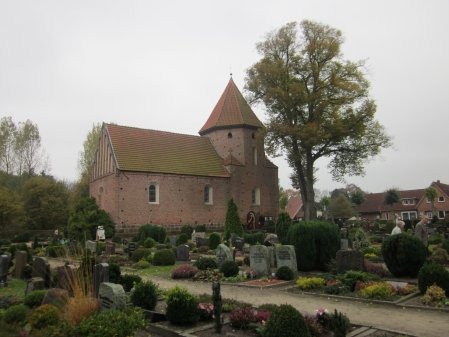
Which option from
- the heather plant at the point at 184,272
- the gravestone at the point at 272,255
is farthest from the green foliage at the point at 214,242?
the heather plant at the point at 184,272

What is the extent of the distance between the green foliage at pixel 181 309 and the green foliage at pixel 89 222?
70.5ft

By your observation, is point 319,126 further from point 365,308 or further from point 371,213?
point 371,213

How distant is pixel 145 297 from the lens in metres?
7.50

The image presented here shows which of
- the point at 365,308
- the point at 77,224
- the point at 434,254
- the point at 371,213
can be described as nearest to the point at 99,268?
the point at 365,308

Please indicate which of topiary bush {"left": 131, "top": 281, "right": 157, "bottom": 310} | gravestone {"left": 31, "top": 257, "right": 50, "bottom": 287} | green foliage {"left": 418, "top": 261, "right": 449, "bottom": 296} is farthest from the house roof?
green foliage {"left": 418, "top": 261, "right": 449, "bottom": 296}

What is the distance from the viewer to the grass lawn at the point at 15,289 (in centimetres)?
969

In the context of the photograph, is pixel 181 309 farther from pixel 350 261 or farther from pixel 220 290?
pixel 350 261

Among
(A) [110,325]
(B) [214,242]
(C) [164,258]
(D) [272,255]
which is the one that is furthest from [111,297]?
(B) [214,242]

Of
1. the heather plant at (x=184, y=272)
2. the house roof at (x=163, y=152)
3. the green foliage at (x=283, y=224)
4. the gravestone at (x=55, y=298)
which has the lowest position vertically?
the heather plant at (x=184, y=272)

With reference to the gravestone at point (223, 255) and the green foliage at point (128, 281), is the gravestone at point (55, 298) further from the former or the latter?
the gravestone at point (223, 255)

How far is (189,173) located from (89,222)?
9.12m

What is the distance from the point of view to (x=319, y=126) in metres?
29.1

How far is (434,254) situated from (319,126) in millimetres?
15764

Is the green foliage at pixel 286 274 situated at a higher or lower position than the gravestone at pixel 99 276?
lower
